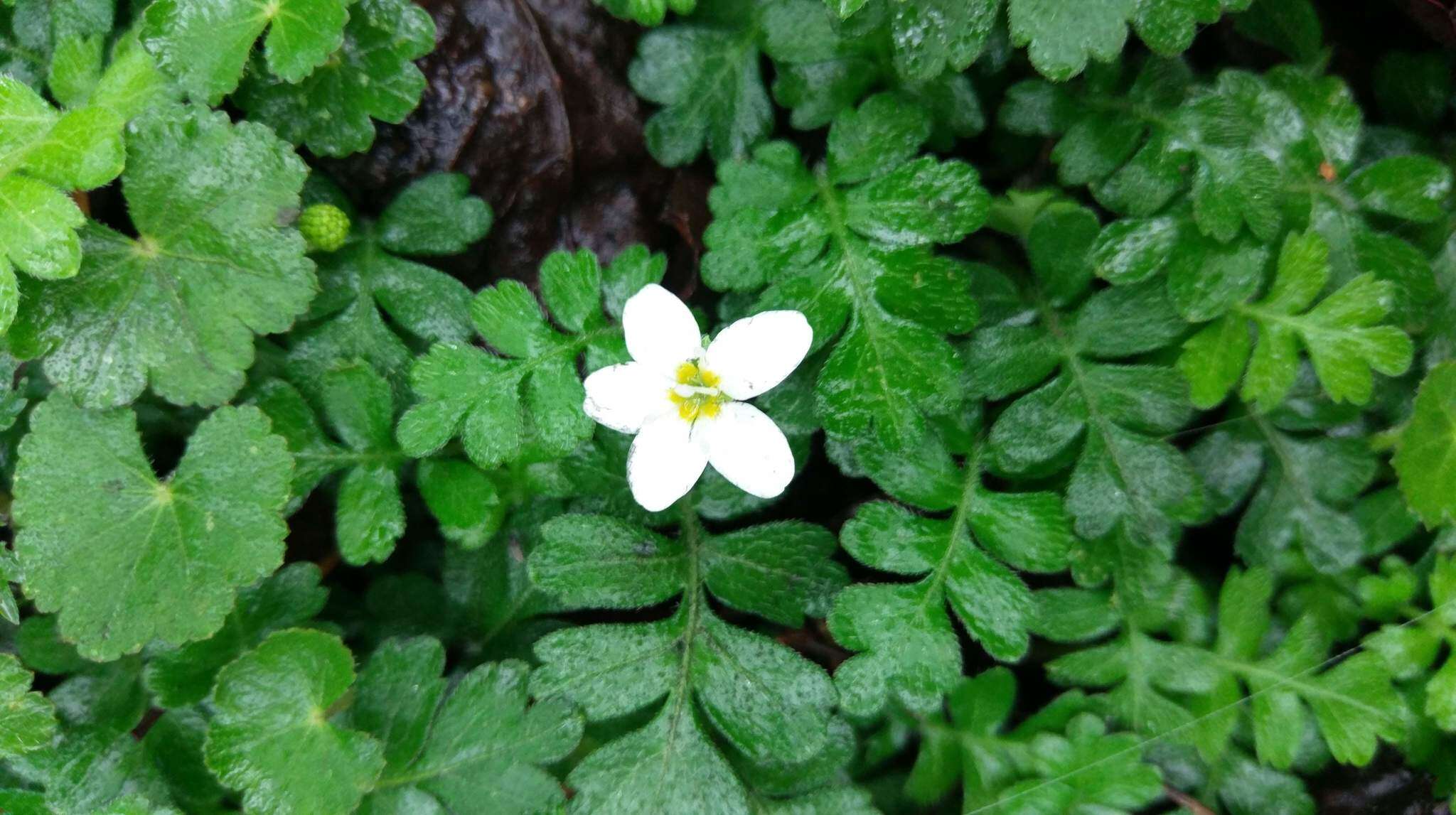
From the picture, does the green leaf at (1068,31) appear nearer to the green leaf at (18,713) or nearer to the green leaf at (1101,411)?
the green leaf at (1101,411)

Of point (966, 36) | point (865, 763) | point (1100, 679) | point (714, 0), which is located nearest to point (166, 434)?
point (714, 0)

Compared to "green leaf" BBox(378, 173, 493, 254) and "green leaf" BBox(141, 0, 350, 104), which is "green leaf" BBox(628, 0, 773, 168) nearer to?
"green leaf" BBox(378, 173, 493, 254)

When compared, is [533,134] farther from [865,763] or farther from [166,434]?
[865,763]

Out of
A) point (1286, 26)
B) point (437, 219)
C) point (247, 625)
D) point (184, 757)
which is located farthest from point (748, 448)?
point (1286, 26)

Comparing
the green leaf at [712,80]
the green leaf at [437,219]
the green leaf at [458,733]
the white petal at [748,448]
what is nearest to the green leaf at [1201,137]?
the green leaf at [712,80]

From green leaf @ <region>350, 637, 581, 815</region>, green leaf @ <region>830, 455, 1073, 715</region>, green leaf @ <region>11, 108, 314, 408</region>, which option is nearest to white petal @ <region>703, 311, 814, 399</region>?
green leaf @ <region>830, 455, 1073, 715</region>

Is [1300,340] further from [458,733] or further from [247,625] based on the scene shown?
[247,625]
